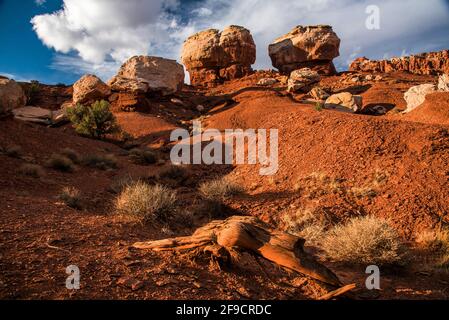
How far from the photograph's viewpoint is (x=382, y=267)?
545cm

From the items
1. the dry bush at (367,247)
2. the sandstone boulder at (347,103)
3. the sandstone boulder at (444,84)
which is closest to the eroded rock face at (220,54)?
the sandstone boulder at (347,103)

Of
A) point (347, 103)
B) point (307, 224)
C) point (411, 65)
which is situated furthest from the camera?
point (411, 65)

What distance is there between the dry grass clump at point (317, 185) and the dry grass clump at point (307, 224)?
1074 mm

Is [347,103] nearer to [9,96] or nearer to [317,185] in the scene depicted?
[317,185]

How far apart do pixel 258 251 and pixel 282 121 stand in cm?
1205

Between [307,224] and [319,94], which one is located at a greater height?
[319,94]

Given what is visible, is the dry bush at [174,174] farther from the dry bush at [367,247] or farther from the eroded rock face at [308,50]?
the eroded rock face at [308,50]

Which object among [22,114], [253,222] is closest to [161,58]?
[22,114]

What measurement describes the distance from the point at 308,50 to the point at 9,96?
A: 3450 centimetres

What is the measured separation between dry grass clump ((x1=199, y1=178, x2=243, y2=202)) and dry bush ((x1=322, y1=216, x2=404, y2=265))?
4.25 metres

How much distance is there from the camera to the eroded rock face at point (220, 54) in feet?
135

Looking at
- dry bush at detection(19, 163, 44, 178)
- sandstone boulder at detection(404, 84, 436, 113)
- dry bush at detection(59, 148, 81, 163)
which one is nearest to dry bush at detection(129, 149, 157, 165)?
dry bush at detection(59, 148, 81, 163)

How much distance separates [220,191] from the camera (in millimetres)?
9781

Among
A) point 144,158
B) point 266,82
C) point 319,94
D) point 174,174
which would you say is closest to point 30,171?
point 174,174
